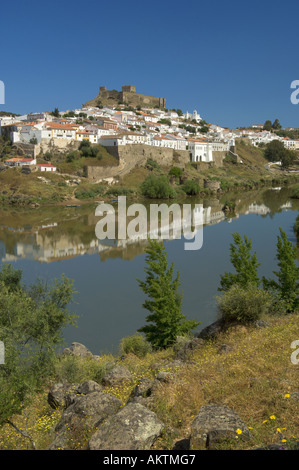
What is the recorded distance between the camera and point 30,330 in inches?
376

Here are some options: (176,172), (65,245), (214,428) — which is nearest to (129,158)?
(176,172)

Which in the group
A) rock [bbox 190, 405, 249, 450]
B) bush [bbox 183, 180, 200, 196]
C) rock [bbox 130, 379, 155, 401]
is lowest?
rock [bbox 130, 379, 155, 401]

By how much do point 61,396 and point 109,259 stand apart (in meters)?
16.3

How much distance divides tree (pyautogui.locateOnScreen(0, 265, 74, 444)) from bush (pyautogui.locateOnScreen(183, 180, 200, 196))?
4600 cm

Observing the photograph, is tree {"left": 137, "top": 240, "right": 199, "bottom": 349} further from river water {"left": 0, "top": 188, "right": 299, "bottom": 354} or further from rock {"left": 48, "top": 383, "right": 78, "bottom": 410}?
rock {"left": 48, "top": 383, "right": 78, "bottom": 410}

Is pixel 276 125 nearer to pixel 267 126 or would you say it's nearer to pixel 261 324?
pixel 267 126

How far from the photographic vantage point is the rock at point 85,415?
4.99 metres

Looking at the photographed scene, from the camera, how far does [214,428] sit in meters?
4.21

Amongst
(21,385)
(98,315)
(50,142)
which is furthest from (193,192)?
(21,385)

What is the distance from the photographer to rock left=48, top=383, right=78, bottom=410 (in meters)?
6.93

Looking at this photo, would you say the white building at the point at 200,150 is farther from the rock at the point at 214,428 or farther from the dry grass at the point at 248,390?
the rock at the point at 214,428

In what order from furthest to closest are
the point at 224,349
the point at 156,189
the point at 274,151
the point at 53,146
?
→ 1. the point at 274,151
2. the point at 53,146
3. the point at 156,189
4. the point at 224,349

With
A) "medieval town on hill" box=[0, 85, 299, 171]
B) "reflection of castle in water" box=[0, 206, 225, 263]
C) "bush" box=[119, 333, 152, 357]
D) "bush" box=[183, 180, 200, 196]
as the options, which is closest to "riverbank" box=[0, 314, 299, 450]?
"bush" box=[119, 333, 152, 357]

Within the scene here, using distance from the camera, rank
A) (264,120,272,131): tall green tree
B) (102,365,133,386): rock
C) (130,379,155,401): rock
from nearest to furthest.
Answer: (130,379,155,401): rock < (102,365,133,386): rock < (264,120,272,131): tall green tree
